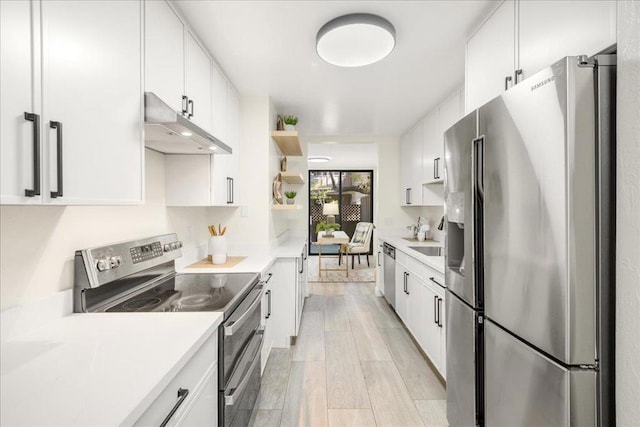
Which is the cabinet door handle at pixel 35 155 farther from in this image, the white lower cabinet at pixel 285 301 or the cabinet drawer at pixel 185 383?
the white lower cabinet at pixel 285 301

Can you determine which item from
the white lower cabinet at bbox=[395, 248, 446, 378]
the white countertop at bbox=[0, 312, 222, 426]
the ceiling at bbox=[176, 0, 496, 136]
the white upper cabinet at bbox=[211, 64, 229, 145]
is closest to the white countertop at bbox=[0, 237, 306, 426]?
the white countertop at bbox=[0, 312, 222, 426]

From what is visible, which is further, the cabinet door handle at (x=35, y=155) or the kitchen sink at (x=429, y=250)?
the kitchen sink at (x=429, y=250)

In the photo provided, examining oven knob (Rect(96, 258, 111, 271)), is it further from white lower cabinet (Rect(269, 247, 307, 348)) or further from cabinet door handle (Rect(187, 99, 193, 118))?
white lower cabinet (Rect(269, 247, 307, 348))

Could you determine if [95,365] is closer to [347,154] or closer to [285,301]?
[285,301]

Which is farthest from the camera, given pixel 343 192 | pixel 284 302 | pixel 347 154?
pixel 343 192

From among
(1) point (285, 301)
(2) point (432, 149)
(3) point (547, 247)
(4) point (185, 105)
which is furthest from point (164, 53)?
(2) point (432, 149)

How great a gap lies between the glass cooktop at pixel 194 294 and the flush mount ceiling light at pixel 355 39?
149 centimetres

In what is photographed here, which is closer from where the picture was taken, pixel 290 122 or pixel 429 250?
pixel 290 122

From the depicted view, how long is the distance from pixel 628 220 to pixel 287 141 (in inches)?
114

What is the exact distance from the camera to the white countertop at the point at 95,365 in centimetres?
64

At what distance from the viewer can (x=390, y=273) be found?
12.6ft

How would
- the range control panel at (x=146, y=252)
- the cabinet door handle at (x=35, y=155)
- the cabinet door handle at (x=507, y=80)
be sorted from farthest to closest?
the range control panel at (x=146, y=252)
the cabinet door handle at (x=507, y=80)
the cabinet door handle at (x=35, y=155)

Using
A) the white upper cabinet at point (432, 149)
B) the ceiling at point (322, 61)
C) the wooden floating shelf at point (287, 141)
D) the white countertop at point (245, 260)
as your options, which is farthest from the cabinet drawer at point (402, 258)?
the wooden floating shelf at point (287, 141)

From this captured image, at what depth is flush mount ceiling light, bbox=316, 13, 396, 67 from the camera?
64.7 inches
